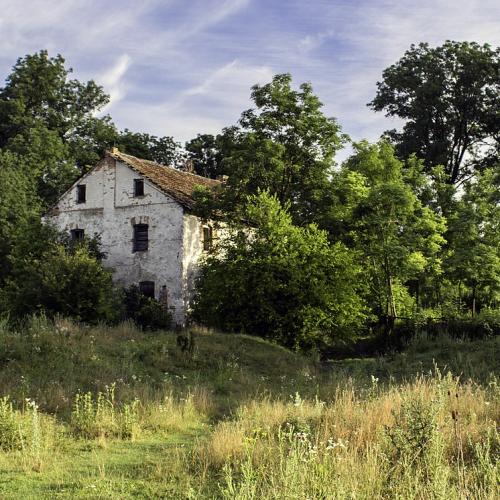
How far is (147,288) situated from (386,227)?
12.7 meters

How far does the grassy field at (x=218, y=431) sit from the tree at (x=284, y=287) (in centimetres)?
611

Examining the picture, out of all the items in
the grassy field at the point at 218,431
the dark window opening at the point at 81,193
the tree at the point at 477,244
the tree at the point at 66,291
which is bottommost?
the grassy field at the point at 218,431

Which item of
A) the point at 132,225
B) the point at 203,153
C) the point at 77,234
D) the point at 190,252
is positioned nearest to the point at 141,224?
the point at 132,225

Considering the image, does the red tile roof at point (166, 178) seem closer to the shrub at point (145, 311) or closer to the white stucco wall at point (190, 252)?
the white stucco wall at point (190, 252)

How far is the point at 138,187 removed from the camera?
29688 millimetres

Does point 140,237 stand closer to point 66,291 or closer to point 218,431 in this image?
point 66,291

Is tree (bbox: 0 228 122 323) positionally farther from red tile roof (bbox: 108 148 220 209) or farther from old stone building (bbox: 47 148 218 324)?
red tile roof (bbox: 108 148 220 209)

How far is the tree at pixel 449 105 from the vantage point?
37.8 m

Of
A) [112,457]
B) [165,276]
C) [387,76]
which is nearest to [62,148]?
[165,276]

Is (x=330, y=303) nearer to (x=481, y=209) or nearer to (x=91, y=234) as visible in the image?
(x=481, y=209)

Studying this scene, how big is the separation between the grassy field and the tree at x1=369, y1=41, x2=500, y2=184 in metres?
25.1

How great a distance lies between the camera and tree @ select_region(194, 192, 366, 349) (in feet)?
74.3

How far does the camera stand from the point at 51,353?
1465cm

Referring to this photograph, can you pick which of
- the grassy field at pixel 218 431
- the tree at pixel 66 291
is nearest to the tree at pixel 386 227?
the grassy field at pixel 218 431
